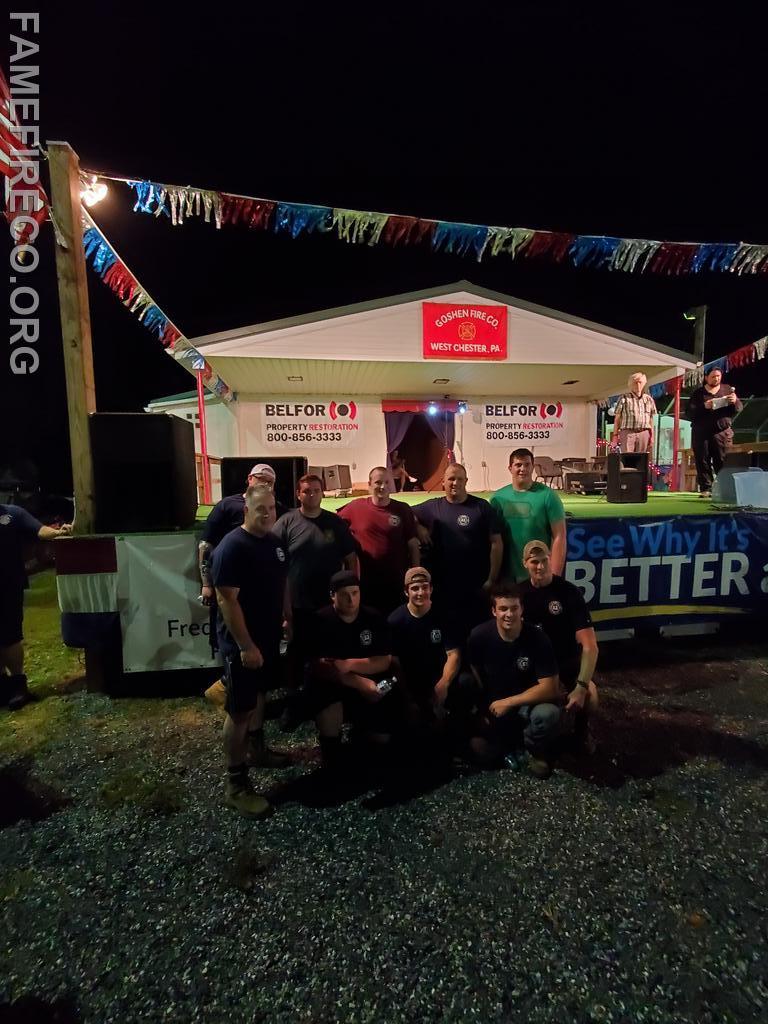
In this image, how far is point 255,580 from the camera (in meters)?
2.71

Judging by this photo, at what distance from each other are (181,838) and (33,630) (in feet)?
16.2

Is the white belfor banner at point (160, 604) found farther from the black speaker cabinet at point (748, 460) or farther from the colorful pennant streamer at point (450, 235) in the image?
the black speaker cabinet at point (748, 460)

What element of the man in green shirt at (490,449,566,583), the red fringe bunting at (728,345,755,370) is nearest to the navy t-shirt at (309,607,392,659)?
the man in green shirt at (490,449,566,583)

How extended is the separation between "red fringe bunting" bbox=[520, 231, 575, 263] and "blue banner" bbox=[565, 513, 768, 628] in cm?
377

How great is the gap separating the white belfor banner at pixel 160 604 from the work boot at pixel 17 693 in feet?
2.78

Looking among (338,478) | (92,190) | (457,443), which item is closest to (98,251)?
(92,190)

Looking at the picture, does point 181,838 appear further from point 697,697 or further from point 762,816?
point 697,697

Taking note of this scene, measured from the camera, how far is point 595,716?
364 cm

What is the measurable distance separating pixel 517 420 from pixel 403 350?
4902 millimetres

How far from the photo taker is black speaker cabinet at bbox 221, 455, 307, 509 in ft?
17.1

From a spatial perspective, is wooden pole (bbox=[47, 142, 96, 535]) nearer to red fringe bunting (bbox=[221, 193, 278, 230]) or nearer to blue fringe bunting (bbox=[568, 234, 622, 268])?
red fringe bunting (bbox=[221, 193, 278, 230])

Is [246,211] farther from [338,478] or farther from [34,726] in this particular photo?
[338,478]

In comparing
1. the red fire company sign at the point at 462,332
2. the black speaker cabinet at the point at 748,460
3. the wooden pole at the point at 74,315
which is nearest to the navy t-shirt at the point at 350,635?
the wooden pole at the point at 74,315

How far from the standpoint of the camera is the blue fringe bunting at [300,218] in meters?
5.29
